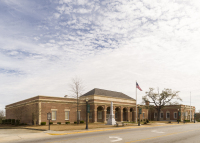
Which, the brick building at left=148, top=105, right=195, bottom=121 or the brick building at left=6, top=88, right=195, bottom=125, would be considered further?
the brick building at left=148, top=105, right=195, bottom=121

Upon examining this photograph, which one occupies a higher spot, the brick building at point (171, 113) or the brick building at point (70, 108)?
the brick building at point (70, 108)

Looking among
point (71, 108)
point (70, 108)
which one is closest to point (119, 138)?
point (70, 108)

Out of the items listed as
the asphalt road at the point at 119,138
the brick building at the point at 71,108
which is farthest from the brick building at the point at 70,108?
the asphalt road at the point at 119,138

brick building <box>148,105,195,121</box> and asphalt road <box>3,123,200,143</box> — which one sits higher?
asphalt road <box>3,123,200,143</box>

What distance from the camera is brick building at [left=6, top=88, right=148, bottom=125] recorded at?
4169 centimetres

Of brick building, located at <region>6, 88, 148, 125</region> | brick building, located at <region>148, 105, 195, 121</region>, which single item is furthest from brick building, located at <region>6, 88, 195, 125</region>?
brick building, located at <region>148, 105, 195, 121</region>

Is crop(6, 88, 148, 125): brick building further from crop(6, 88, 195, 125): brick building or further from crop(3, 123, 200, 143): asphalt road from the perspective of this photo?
crop(3, 123, 200, 143): asphalt road

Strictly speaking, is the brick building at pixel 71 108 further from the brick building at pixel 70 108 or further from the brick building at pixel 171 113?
the brick building at pixel 171 113

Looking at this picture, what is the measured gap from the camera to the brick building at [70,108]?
41.7 metres

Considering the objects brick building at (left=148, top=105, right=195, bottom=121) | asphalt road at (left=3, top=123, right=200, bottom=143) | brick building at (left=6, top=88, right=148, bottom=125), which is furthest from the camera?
brick building at (left=148, top=105, right=195, bottom=121)

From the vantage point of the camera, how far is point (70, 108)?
46.3m

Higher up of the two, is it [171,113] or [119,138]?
[119,138]

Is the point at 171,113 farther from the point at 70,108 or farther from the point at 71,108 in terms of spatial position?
the point at 70,108

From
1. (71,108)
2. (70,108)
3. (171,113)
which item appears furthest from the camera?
(171,113)
